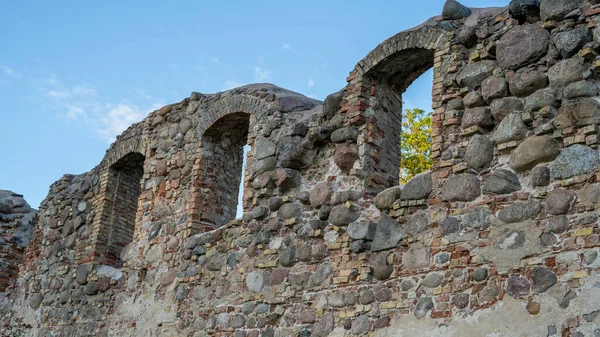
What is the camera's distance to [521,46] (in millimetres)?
5891

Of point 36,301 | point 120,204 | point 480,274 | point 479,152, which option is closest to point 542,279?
point 480,274

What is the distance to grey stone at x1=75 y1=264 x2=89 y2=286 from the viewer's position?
31.5 ft

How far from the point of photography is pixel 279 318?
685 cm

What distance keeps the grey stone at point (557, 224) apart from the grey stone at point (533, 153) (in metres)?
0.48

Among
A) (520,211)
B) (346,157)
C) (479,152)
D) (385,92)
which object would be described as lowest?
(520,211)

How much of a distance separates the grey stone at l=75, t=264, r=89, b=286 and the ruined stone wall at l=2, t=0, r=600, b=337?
0.10 ft

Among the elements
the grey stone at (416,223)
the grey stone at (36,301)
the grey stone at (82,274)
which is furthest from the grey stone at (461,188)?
the grey stone at (36,301)

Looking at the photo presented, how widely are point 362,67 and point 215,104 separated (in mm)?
2370

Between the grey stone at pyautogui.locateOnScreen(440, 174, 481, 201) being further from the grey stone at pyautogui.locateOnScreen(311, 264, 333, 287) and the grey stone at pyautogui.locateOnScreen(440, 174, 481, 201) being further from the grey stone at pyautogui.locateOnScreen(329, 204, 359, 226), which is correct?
the grey stone at pyautogui.locateOnScreen(311, 264, 333, 287)

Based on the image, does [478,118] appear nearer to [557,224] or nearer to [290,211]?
[557,224]

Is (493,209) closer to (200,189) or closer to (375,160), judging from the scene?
(375,160)

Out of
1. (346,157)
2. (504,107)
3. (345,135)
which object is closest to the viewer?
(504,107)

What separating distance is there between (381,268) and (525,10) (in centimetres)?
249

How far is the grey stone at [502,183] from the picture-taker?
218 inches
